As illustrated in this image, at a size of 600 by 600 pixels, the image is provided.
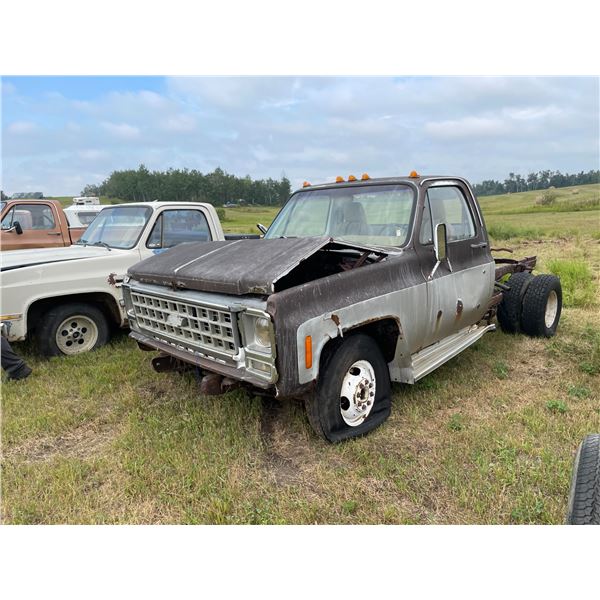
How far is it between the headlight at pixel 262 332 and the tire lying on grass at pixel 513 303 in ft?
13.2

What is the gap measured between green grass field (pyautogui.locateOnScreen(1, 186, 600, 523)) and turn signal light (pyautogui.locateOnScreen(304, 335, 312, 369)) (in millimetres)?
787

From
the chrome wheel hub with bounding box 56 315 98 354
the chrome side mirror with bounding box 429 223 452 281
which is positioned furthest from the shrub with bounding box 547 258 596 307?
the chrome wheel hub with bounding box 56 315 98 354

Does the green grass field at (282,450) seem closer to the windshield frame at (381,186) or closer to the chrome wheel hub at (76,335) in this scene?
the chrome wheel hub at (76,335)

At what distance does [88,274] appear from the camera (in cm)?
557

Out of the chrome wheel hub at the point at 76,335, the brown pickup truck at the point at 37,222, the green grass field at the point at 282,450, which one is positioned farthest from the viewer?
the brown pickup truck at the point at 37,222

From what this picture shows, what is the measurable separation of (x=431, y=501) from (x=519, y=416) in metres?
1.45

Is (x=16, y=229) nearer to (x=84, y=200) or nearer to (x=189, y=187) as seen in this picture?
(x=84, y=200)

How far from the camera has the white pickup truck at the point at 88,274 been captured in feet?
16.8

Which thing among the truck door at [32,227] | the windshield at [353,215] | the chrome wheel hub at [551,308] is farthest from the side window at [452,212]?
the truck door at [32,227]

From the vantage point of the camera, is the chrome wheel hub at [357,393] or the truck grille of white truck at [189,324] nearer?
the truck grille of white truck at [189,324]

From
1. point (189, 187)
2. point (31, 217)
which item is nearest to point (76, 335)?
point (31, 217)

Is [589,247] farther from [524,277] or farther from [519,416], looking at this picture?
[519,416]

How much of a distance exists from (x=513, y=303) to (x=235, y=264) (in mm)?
4009

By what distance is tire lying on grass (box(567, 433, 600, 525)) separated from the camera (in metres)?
2.09
